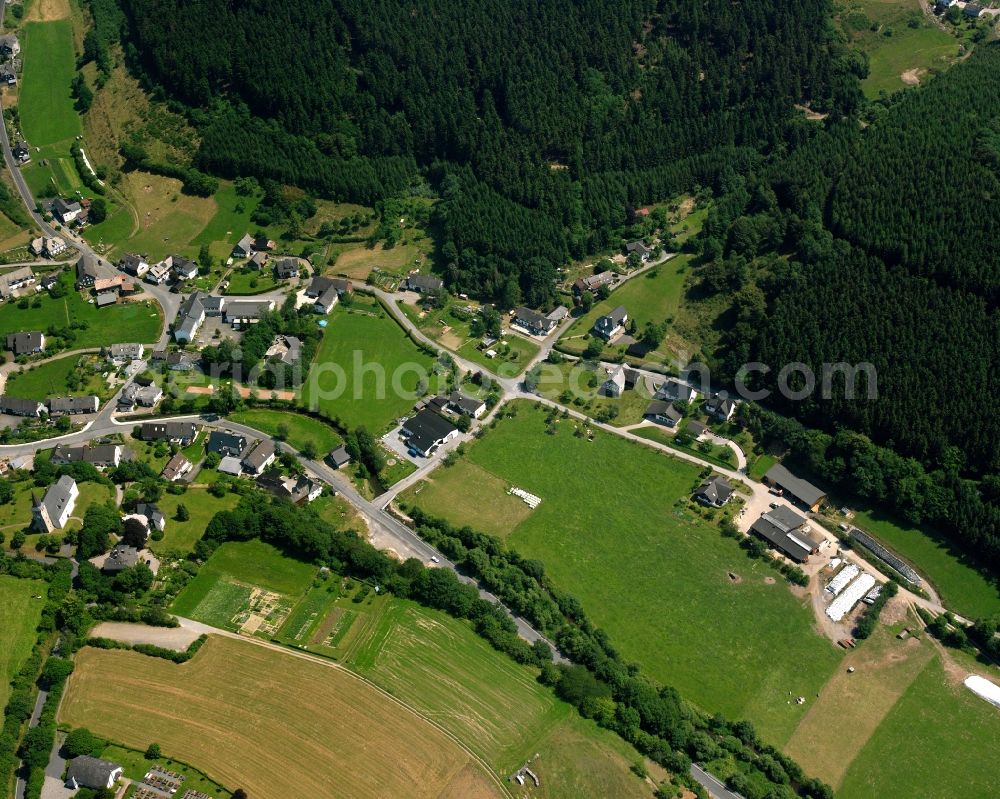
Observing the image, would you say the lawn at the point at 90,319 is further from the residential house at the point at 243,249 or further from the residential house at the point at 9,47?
the residential house at the point at 9,47

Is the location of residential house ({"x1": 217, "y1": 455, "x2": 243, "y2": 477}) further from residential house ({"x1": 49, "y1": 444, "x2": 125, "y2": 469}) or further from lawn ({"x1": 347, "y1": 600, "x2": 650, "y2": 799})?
lawn ({"x1": 347, "y1": 600, "x2": 650, "y2": 799})

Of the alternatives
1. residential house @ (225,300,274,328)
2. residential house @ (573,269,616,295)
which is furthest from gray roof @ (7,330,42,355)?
residential house @ (573,269,616,295)

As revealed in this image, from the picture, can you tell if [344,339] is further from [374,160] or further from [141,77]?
[141,77]

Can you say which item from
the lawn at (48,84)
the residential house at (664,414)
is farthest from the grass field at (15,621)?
the lawn at (48,84)

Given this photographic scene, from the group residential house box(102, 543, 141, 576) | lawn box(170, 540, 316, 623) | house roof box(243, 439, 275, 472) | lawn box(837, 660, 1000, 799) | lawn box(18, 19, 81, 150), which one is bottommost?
lawn box(837, 660, 1000, 799)

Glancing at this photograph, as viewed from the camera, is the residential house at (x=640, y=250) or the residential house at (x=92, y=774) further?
the residential house at (x=640, y=250)

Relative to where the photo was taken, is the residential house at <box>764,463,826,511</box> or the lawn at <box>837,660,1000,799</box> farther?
the residential house at <box>764,463,826,511</box>
